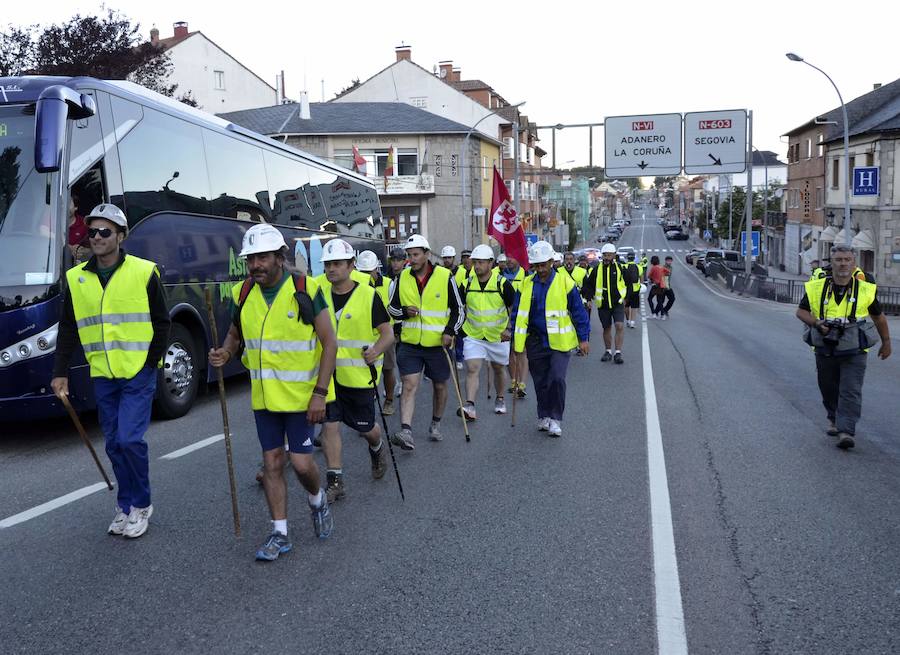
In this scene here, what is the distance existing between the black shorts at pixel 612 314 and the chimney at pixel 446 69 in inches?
2234

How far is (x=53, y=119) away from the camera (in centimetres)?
792

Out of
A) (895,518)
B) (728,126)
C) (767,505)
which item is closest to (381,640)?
(767,505)

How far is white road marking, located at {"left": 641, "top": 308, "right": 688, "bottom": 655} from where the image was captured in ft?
13.3

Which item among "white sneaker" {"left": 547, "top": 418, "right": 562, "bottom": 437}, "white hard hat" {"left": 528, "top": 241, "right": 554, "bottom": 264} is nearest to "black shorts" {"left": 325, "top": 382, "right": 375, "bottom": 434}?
"white sneaker" {"left": 547, "top": 418, "right": 562, "bottom": 437}

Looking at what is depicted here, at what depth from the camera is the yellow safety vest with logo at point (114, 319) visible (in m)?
5.40

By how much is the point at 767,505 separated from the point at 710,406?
419 centimetres

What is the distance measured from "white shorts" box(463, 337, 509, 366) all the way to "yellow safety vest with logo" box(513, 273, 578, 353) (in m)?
0.84

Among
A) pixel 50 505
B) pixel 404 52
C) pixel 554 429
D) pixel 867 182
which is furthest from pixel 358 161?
pixel 50 505

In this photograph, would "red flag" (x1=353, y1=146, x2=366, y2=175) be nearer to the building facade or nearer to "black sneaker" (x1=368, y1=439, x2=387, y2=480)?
the building facade

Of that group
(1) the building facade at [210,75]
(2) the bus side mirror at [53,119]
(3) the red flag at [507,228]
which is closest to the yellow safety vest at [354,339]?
(2) the bus side mirror at [53,119]

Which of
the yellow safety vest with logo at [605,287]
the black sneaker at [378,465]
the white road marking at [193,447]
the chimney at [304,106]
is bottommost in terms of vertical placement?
the white road marking at [193,447]

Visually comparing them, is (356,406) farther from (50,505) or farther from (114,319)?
(50,505)

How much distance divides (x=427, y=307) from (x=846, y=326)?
3.67 m

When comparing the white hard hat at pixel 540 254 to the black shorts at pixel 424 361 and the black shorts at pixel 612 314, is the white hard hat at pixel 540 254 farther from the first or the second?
the black shorts at pixel 612 314
